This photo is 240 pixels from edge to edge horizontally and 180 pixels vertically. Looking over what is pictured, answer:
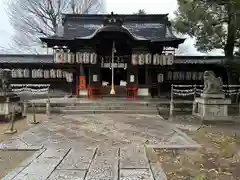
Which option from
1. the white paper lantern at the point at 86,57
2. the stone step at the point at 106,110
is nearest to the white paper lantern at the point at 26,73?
the white paper lantern at the point at 86,57

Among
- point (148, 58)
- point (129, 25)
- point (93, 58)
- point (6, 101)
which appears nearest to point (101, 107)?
point (93, 58)

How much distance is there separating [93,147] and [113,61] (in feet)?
41.4

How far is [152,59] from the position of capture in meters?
19.2

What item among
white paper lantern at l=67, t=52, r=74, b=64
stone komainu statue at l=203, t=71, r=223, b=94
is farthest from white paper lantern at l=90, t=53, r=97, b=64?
stone komainu statue at l=203, t=71, r=223, b=94

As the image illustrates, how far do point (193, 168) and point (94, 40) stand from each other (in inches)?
572

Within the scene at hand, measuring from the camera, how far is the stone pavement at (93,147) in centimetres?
535

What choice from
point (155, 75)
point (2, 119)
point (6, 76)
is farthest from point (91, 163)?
point (155, 75)

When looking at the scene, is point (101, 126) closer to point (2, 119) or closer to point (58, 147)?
point (58, 147)

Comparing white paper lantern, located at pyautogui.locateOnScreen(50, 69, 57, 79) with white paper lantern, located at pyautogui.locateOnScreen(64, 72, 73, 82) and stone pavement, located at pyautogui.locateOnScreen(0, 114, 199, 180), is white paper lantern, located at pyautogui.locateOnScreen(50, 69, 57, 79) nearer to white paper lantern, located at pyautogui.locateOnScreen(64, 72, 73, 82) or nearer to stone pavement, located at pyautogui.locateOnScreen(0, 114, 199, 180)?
white paper lantern, located at pyautogui.locateOnScreen(64, 72, 73, 82)

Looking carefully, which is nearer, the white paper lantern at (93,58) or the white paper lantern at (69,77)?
the white paper lantern at (93,58)

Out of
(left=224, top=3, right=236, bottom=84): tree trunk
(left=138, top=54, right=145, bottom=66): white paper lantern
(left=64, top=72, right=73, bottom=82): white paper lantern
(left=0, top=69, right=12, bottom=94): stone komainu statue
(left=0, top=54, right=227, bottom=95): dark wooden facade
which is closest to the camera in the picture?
(left=0, top=69, right=12, bottom=94): stone komainu statue

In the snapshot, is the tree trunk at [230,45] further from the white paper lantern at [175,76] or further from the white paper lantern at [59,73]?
the white paper lantern at [59,73]

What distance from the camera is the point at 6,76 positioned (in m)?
12.8

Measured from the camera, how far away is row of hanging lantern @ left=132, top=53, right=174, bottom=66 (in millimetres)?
18812
